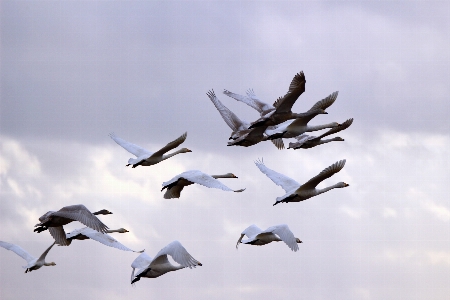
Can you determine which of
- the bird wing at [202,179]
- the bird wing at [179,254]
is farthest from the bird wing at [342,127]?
the bird wing at [179,254]

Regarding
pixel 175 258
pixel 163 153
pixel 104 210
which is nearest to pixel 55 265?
pixel 104 210

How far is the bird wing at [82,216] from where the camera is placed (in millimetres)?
40656

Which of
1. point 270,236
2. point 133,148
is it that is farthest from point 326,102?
point 133,148

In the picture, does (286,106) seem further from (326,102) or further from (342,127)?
(342,127)

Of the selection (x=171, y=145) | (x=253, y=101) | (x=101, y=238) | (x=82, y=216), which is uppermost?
(x=253, y=101)

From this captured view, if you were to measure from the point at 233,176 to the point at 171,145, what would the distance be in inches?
226

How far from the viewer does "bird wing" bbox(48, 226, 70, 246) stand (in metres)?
43.8

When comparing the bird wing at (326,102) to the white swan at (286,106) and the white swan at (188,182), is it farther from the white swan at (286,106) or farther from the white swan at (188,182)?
the white swan at (188,182)

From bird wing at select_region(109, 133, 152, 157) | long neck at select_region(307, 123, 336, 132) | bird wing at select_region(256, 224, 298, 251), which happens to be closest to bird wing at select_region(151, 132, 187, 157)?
bird wing at select_region(109, 133, 152, 157)

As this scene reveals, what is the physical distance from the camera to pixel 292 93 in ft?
138

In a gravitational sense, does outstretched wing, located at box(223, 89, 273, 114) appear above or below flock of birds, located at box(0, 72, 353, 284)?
above

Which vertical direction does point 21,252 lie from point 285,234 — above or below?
above

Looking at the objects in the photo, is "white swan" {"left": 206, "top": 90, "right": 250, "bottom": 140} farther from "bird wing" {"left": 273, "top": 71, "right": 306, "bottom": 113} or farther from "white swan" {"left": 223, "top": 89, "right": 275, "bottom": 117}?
"bird wing" {"left": 273, "top": 71, "right": 306, "bottom": 113}

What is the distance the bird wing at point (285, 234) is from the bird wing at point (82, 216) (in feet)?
22.8
